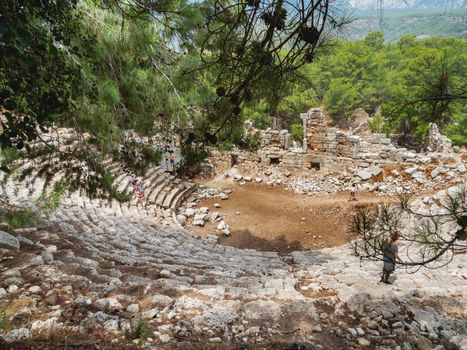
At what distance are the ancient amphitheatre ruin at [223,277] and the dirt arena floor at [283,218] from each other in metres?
0.05

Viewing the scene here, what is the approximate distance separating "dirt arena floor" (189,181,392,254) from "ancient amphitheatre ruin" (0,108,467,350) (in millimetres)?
50

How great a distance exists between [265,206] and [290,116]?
14182 mm

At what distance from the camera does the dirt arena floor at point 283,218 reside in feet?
28.7

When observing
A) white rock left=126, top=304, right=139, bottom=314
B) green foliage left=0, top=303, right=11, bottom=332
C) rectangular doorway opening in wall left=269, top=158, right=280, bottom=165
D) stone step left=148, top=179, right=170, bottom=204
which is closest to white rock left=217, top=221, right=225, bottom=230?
stone step left=148, top=179, right=170, bottom=204

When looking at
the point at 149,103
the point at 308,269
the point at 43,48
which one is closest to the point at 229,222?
the point at 308,269

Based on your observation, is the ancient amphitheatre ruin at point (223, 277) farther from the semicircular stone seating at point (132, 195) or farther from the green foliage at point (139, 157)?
the green foliage at point (139, 157)

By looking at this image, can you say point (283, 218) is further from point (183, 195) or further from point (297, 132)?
point (297, 132)

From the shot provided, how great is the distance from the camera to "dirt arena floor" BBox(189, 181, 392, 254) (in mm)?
8734

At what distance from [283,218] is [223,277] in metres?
5.47

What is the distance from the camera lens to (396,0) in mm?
1521

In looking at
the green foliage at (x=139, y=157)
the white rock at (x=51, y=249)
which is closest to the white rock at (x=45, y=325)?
the white rock at (x=51, y=249)

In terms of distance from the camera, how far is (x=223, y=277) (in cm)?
473

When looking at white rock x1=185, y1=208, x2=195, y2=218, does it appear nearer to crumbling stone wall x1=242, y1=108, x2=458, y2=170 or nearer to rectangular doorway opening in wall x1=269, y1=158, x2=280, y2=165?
crumbling stone wall x1=242, y1=108, x2=458, y2=170

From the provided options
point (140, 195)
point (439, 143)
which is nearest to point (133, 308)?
point (140, 195)
